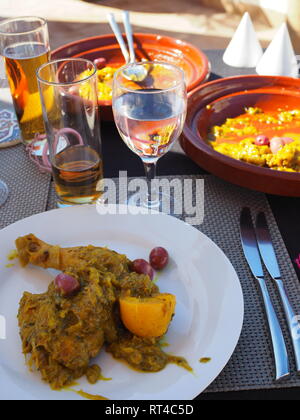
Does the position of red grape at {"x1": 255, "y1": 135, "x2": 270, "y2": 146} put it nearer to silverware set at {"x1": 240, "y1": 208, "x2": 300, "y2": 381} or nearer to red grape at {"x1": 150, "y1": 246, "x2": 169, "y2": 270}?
Answer: silverware set at {"x1": 240, "y1": 208, "x2": 300, "y2": 381}

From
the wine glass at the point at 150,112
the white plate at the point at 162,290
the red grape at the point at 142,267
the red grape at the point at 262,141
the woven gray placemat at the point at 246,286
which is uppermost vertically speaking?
the wine glass at the point at 150,112

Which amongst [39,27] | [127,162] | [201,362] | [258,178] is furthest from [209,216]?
[39,27]

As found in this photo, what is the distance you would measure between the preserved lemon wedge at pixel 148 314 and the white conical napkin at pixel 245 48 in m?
1.10

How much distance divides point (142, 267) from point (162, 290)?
6 centimetres

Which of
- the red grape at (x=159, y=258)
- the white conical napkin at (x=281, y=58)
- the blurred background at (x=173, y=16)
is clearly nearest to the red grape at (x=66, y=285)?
the red grape at (x=159, y=258)

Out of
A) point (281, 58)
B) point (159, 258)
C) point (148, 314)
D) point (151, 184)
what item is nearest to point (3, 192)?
point (151, 184)

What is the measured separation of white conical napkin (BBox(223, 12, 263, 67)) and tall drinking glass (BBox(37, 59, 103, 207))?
737mm

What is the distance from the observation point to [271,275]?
88 centimetres

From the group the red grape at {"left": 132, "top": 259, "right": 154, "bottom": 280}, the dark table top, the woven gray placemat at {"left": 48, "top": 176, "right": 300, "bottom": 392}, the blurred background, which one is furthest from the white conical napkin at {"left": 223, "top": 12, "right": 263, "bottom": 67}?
the blurred background

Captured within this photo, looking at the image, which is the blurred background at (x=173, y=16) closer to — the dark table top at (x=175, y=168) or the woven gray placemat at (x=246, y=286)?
the dark table top at (x=175, y=168)

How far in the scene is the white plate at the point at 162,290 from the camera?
673 millimetres

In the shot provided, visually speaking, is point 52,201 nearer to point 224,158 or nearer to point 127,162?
point 127,162

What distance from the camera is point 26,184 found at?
1.15 metres

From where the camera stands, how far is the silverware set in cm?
74
